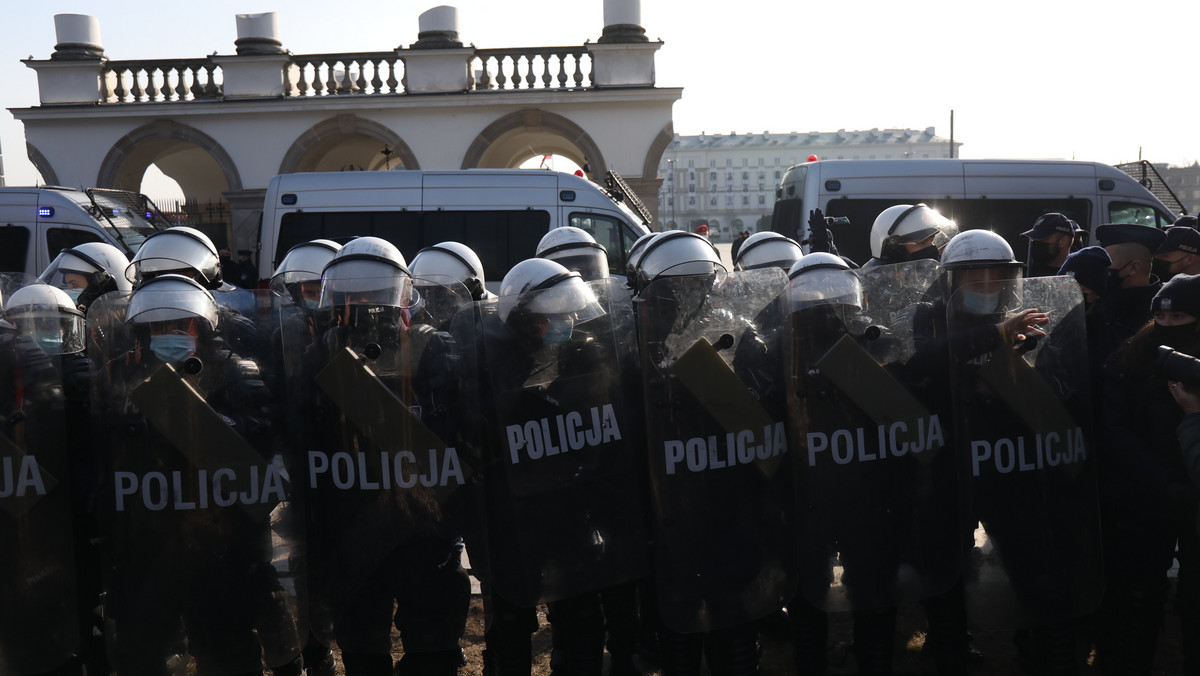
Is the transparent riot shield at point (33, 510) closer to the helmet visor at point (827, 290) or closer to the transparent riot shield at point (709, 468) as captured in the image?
the transparent riot shield at point (709, 468)

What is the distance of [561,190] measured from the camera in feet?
31.6

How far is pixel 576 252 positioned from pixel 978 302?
241cm

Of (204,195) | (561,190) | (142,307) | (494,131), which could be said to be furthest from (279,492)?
(204,195)

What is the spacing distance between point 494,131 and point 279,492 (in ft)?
46.9

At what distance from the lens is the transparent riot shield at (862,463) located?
3.05m

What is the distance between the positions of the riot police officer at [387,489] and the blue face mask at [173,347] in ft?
1.23

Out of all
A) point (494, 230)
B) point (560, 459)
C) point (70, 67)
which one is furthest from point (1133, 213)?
point (70, 67)

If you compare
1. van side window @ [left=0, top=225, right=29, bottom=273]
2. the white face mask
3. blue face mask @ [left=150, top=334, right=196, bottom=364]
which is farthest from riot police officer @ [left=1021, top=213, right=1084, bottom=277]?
Answer: van side window @ [left=0, top=225, right=29, bottom=273]

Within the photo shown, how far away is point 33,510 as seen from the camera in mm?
2920

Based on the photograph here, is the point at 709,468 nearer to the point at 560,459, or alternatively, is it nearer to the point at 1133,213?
the point at 560,459

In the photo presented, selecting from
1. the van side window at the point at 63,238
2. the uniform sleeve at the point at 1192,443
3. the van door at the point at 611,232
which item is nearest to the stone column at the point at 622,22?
the van door at the point at 611,232

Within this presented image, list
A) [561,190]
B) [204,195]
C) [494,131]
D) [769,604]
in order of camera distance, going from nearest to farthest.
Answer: [769,604]
[561,190]
[494,131]
[204,195]

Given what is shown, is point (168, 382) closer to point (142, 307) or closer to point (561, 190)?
point (142, 307)

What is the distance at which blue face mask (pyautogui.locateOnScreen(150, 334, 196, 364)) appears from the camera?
2982mm
